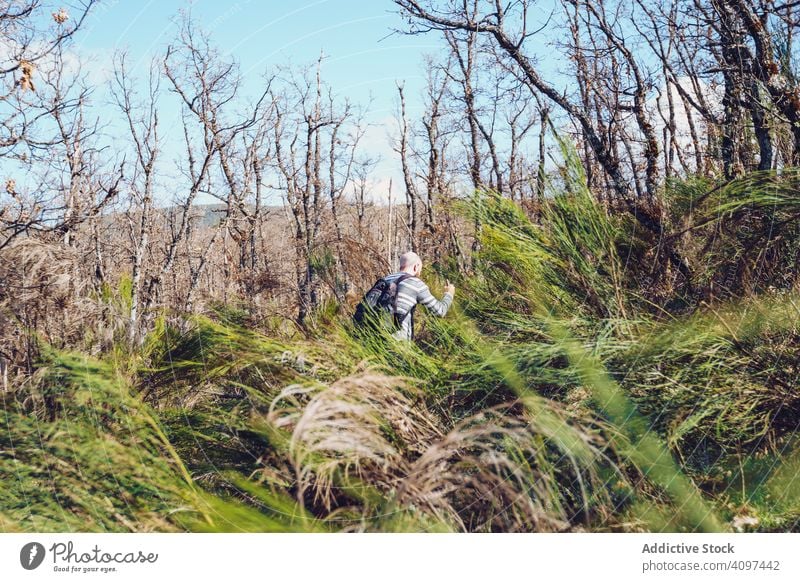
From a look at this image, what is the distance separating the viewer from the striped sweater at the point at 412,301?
2600 mm

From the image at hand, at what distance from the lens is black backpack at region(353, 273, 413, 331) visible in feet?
7.55

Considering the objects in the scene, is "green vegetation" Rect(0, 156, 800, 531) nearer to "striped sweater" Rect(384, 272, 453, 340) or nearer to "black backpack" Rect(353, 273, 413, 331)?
"black backpack" Rect(353, 273, 413, 331)

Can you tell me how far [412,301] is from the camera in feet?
9.32

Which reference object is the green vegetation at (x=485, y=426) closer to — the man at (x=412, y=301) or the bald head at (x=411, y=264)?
the man at (x=412, y=301)

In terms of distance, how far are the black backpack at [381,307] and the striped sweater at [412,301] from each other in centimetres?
2

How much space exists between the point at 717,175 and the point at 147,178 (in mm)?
17937

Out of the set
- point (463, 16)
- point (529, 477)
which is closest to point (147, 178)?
point (463, 16)

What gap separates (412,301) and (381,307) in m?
0.35

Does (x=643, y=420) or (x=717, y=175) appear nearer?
(x=643, y=420)

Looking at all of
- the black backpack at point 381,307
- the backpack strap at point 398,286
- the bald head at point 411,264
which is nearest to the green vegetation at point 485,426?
the black backpack at point 381,307

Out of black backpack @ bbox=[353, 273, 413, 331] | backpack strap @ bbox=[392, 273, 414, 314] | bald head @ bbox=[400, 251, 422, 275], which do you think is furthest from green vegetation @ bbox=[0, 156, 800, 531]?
bald head @ bbox=[400, 251, 422, 275]

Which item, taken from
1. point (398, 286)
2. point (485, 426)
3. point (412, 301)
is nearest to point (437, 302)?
point (412, 301)

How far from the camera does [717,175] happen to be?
2543 millimetres
